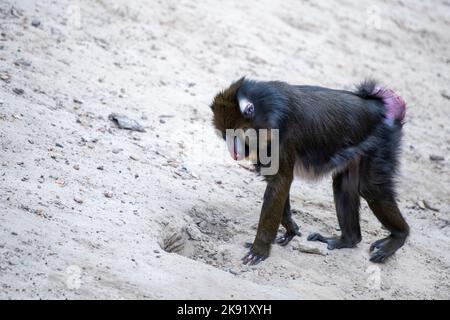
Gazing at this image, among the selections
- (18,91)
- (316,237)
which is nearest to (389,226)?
(316,237)

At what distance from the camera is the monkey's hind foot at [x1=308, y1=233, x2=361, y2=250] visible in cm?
566

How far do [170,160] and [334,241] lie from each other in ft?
5.76

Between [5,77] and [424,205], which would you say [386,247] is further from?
[5,77]

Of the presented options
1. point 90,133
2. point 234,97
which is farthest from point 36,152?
point 234,97

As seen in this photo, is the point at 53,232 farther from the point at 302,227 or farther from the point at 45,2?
the point at 45,2

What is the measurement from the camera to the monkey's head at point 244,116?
507 cm

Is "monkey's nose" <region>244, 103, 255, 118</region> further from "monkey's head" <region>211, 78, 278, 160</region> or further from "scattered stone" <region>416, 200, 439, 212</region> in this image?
"scattered stone" <region>416, 200, 439, 212</region>

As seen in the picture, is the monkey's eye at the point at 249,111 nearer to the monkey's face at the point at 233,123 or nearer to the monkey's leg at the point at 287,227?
the monkey's face at the point at 233,123

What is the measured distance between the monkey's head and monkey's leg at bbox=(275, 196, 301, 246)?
73 centimetres

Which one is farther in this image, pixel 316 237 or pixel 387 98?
pixel 316 237

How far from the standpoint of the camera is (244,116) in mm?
5109

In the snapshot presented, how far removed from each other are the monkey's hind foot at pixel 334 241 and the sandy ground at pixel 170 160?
9 centimetres

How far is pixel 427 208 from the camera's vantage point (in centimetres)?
711
